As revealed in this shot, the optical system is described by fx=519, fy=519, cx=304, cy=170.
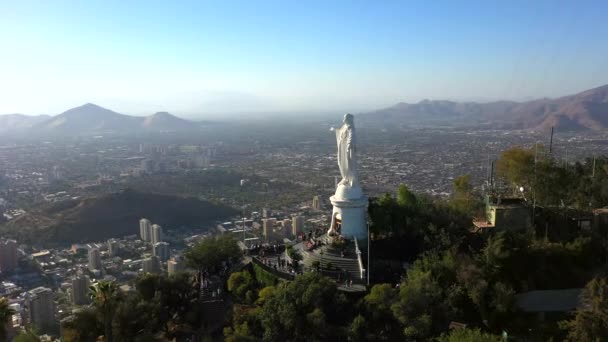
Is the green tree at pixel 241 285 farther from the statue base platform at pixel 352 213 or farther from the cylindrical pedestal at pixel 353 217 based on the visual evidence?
the cylindrical pedestal at pixel 353 217

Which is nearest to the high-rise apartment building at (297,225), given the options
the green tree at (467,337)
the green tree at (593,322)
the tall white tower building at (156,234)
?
the tall white tower building at (156,234)

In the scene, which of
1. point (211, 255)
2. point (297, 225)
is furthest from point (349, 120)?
point (297, 225)

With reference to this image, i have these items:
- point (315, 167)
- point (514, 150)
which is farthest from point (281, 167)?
point (514, 150)

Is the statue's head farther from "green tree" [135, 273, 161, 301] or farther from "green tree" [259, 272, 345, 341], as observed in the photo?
"green tree" [135, 273, 161, 301]

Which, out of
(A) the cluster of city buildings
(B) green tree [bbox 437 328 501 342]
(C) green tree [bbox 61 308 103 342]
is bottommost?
(A) the cluster of city buildings

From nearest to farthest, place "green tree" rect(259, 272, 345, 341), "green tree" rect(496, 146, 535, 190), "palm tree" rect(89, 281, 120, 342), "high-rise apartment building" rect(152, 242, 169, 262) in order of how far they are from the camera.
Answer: "palm tree" rect(89, 281, 120, 342)
"green tree" rect(259, 272, 345, 341)
"green tree" rect(496, 146, 535, 190)
"high-rise apartment building" rect(152, 242, 169, 262)

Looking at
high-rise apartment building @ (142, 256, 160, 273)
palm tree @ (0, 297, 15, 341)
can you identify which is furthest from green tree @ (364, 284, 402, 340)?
high-rise apartment building @ (142, 256, 160, 273)
